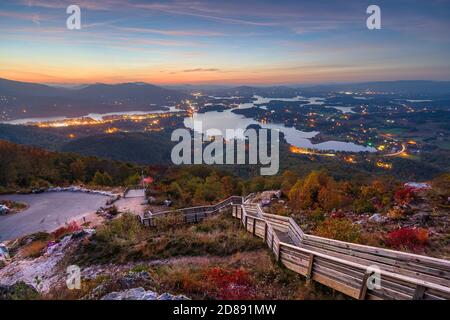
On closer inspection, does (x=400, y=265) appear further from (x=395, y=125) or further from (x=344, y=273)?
(x=395, y=125)

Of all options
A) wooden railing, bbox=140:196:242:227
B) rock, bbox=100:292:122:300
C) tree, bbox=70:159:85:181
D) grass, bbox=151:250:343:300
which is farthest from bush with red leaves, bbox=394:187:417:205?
tree, bbox=70:159:85:181

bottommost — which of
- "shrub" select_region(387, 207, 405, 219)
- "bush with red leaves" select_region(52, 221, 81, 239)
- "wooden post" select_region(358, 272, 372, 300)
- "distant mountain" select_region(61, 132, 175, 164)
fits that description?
"distant mountain" select_region(61, 132, 175, 164)

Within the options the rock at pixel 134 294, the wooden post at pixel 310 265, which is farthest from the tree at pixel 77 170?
the wooden post at pixel 310 265

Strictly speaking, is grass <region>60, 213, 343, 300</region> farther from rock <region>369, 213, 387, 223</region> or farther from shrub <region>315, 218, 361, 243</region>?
rock <region>369, 213, 387, 223</region>

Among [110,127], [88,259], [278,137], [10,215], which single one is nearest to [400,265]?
[88,259]

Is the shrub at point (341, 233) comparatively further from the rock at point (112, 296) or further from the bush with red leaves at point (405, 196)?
the rock at point (112, 296)

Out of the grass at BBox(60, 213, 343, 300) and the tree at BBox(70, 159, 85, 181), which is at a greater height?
the grass at BBox(60, 213, 343, 300)
